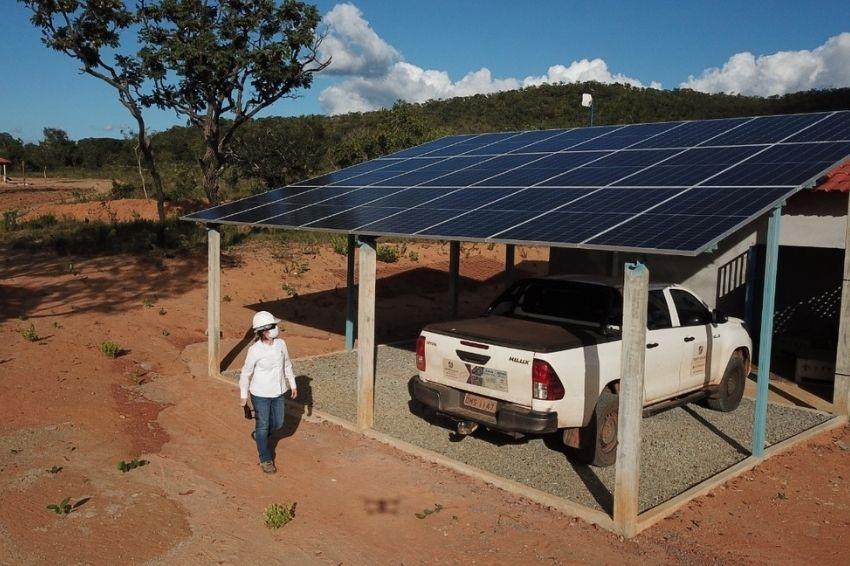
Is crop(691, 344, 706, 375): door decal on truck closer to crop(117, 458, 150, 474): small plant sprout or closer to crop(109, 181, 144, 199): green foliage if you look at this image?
crop(117, 458, 150, 474): small plant sprout

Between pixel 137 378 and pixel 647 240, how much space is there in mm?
8307

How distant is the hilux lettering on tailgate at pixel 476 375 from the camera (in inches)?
290

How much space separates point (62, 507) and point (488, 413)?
4.02 metres

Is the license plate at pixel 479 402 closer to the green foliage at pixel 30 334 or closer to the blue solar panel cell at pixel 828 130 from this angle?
the blue solar panel cell at pixel 828 130

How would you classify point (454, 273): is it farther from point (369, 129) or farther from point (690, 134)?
point (369, 129)

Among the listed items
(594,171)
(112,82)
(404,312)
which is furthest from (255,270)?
(594,171)

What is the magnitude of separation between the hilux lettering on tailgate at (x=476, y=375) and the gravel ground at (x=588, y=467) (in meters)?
0.93

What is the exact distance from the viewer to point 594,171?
31.0 feet

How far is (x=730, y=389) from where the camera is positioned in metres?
9.80

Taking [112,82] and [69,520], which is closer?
[69,520]

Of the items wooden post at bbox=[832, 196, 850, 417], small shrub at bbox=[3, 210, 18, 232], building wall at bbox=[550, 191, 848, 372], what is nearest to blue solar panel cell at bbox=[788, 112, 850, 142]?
wooden post at bbox=[832, 196, 850, 417]

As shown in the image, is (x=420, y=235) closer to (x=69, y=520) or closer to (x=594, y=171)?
(x=594, y=171)

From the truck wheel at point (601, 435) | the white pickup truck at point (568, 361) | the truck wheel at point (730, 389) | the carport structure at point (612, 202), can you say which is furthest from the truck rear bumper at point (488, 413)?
the truck wheel at point (730, 389)

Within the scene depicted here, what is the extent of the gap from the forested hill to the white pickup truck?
44.1 feet
